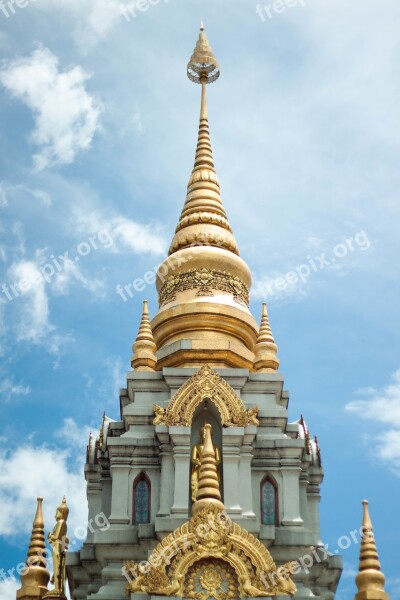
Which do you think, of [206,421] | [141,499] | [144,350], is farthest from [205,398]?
[141,499]

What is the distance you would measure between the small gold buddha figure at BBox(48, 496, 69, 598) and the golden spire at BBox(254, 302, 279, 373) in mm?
6200

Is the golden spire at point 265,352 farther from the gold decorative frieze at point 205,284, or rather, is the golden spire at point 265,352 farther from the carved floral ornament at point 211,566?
the carved floral ornament at point 211,566

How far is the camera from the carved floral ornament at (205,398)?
28.2 metres

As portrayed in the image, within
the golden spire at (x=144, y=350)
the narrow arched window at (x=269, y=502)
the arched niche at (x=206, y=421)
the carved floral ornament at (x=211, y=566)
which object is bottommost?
the carved floral ornament at (x=211, y=566)

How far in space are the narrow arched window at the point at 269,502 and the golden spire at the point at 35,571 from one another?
5341 mm

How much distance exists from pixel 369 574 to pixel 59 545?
7.58 m

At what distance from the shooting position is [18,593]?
2722 cm

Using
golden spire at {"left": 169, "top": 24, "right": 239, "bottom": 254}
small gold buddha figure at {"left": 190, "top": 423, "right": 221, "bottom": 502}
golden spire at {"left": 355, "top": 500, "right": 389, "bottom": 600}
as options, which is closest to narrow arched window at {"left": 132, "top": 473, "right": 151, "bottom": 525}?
small gold buddha figure at {"left": 190, "top": 423, "right": 221, "bottom": 502}

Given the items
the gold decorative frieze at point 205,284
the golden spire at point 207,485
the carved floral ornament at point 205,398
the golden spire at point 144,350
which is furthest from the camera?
the gold decorative frieze at point 205,284

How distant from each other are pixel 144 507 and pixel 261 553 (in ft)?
13.5

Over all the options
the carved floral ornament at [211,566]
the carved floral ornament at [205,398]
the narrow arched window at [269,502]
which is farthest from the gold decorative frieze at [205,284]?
the carved floral ornament at [211,566]

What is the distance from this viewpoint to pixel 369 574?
25.0 metres

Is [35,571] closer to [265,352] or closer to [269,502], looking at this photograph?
[269,502]

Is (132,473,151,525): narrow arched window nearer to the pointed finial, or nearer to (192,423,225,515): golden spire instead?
(192,423,225,515): golden spire
